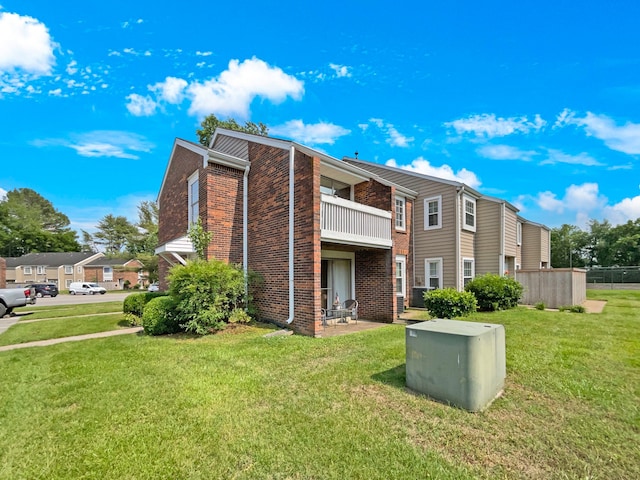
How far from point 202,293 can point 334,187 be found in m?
6.60

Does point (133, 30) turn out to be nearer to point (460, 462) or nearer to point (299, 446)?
point (299, 446)

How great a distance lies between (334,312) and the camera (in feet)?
36.8

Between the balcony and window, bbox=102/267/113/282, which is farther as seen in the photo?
window, bbox=102/267/113/282

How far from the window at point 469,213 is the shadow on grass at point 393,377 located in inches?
455

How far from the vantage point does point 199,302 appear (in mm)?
8359

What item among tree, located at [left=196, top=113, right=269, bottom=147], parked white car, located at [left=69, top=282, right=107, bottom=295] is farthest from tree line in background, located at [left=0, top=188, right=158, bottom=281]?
tree, located at [left=196, top=113, right=269, bottom=147]

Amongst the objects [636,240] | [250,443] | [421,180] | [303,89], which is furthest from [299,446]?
[636,240]

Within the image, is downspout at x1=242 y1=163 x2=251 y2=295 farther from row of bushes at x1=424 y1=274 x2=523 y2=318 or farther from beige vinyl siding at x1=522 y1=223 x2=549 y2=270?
beige vinyl siding at x1=522 y1=223 x2=549 y2=270

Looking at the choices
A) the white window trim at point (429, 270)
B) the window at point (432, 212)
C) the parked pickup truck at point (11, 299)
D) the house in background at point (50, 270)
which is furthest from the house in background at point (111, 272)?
the window at point (432, 212)

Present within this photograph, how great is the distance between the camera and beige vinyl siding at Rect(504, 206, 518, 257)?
16.3 metres

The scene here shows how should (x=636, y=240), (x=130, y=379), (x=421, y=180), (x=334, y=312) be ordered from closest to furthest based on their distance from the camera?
(x=130, y=379) < (x=334, y=312) < (x=421, y=180) < (x=636, y=240)

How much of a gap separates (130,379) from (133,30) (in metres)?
10.1

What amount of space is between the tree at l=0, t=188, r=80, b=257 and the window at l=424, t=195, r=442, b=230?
2963 inches

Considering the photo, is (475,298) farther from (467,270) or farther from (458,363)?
(458,363)
